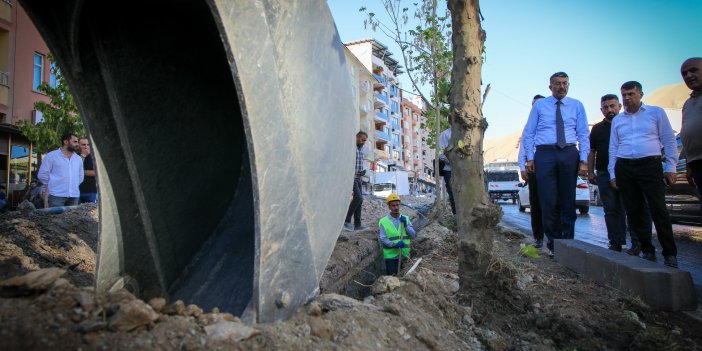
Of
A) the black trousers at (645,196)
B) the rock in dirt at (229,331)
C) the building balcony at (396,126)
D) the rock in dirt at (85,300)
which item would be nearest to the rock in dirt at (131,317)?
the rock in dirt at (85,300)

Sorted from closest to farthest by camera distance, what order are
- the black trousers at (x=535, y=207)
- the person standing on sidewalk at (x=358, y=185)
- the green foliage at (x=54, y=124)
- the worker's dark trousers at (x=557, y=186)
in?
the worker's dark trousers at (x=557, y=186) < the black trousers at (x=535, y=207) < the person standing on sidewalk at (x=358, y=185) < the green foliage at (x=54, y=124)

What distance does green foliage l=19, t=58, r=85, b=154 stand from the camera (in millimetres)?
11484

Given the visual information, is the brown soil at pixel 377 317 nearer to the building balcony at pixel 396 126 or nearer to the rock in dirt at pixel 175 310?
the rock in dirt at pixel 175 310

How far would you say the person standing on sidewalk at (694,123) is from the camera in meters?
3.70

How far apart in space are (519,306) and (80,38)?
3.08 m

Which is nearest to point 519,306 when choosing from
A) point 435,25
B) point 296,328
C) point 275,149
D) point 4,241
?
point 296,328

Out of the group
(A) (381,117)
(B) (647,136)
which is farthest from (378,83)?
(B) (647,136)

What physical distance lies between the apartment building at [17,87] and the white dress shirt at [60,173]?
9.55 metres

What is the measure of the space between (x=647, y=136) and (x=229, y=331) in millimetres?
4263

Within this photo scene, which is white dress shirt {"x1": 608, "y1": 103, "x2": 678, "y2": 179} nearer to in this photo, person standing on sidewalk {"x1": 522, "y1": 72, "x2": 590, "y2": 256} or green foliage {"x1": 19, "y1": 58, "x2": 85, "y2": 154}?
person standing on sidewalk {"x1": 522, "y1": 72, "x2": 590, "y2": 256}

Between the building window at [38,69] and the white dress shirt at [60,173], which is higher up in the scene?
the building window at [38,69]

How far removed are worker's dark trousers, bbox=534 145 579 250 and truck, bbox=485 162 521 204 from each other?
21951 millimetres

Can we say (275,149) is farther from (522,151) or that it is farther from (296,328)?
(522,151)

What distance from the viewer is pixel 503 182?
1061 inches
